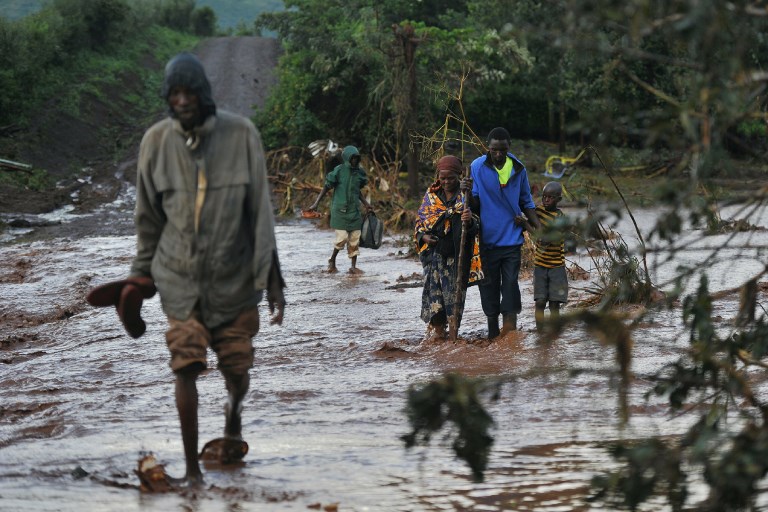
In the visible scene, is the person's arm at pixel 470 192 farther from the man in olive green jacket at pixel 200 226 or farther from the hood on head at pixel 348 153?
the hood on head at pixel 348 153

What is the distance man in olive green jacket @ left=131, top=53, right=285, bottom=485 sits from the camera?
17.0ft

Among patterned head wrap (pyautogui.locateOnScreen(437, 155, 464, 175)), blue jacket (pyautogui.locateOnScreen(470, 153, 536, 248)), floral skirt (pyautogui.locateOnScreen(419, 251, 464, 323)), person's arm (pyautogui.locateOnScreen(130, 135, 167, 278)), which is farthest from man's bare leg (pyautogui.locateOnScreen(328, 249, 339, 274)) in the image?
person's arm (pyautogui.locateOnScreen(130, 135, 167, 278))

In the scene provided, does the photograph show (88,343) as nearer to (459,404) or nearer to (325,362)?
(325,362)

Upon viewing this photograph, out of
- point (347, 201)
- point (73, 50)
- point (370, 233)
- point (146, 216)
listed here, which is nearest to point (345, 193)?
point (347, 201)

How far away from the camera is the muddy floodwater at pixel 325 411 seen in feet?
16.5

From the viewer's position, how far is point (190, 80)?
5137 mm

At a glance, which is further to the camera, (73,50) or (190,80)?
(73,50)

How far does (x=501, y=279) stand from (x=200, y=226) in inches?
177

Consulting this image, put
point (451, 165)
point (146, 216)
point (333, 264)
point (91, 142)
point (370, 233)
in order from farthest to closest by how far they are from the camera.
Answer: point (91, 142) → point (333, 264) → point (370, 233) → point (451, 165) → point (146, 216)

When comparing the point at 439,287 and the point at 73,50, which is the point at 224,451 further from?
the point at 73,50

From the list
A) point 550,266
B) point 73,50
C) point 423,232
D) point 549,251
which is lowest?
point 550,266

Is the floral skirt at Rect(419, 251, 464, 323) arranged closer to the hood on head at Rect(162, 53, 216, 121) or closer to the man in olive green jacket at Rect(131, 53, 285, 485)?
the man in olive green jacket at Rect(131, 53, 285, 485)

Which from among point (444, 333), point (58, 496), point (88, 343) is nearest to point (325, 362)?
point (444, 333)

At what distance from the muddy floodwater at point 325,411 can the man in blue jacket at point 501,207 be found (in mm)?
534
